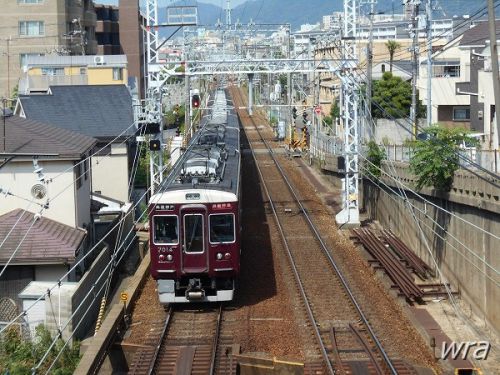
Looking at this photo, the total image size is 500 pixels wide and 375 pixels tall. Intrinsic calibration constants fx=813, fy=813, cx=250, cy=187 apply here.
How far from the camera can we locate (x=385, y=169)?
751 inches

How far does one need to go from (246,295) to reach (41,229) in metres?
3.62

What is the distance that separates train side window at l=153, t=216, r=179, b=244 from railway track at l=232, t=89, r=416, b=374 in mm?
2227

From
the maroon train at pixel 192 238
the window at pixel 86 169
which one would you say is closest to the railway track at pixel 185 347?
the maroon train at pixel 192 238

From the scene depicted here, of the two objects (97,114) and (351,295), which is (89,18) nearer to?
(97,114)

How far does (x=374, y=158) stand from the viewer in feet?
65.0

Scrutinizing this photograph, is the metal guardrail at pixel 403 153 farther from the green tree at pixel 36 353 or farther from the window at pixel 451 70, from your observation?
the window at pixel 451 70

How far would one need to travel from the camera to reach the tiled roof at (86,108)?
23078 millimetres

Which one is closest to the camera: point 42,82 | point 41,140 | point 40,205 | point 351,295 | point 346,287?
point 351,295

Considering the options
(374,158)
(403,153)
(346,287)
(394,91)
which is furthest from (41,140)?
(394,91)

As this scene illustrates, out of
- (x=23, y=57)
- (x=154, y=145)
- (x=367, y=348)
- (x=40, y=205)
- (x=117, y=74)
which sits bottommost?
(x=367, y=348)

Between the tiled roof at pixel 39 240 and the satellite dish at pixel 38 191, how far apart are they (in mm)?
375

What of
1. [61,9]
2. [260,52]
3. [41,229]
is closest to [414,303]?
[41,229]

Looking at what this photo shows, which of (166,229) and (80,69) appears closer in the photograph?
(166,229)

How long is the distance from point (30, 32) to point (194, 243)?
2729 cm
